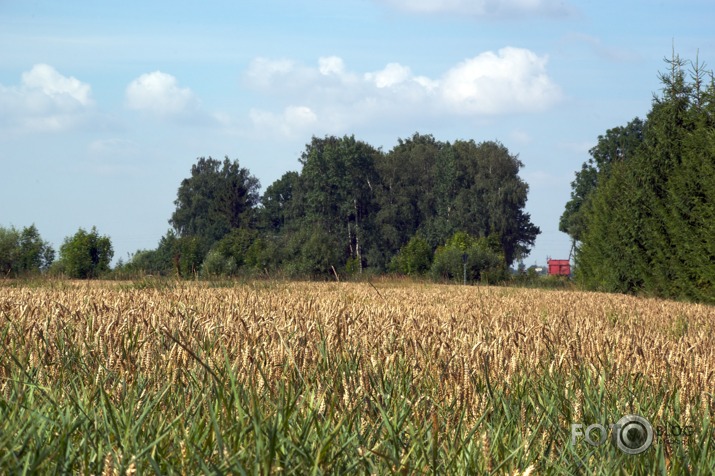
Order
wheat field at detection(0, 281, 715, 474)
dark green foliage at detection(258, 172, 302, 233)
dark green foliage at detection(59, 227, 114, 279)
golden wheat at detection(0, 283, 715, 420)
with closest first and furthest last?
wheat field at detection(0, 281, 715, 474)
golden wheat at detection(0, 283, 715, 420)
dark green foliage at detection(59, 227, 114, 279)
dark green foliage at detection(258, 172, 302, 233)

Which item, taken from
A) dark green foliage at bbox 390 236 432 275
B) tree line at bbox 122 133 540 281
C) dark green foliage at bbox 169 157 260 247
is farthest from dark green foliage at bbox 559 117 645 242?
dark green foliage at bbox 169 157 260 247

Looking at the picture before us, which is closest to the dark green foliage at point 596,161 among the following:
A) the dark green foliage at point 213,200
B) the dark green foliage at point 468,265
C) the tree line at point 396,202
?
the tree line at point 396,202

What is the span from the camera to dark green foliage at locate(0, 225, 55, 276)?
36.1 meters

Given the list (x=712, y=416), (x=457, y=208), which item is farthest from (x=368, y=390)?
(x=457, y=208)

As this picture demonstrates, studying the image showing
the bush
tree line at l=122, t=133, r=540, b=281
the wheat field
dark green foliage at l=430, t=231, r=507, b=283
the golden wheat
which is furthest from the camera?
tree line at l=122, t=133, r=540, b=281

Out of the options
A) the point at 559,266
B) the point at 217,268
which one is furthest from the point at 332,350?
the point at 559,266

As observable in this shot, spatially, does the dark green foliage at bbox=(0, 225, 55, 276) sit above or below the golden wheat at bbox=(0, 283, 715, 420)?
above

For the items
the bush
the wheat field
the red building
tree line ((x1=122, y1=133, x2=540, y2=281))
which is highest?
tree line ((x1=122, y1=133, x2=540, y2=281))

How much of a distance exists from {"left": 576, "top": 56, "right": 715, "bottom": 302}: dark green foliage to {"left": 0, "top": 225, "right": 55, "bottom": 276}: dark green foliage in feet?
75.9

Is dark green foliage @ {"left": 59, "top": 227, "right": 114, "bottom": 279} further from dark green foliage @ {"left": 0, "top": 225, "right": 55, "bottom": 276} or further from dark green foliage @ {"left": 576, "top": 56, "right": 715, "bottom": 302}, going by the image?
dark green foliage @ {"left": 576, "top": 56, "right": 715, "bottom": 302}

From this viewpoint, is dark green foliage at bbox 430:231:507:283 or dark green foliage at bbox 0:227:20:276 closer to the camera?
dark green foliage at bbox 0:227:20:276

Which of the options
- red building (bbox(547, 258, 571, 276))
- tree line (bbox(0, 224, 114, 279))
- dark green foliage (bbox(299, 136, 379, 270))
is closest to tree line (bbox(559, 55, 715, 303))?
tree line (bbox(0, 224, 114, 279))

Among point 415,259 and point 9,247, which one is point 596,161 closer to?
point 415,259

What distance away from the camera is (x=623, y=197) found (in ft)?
80.9
